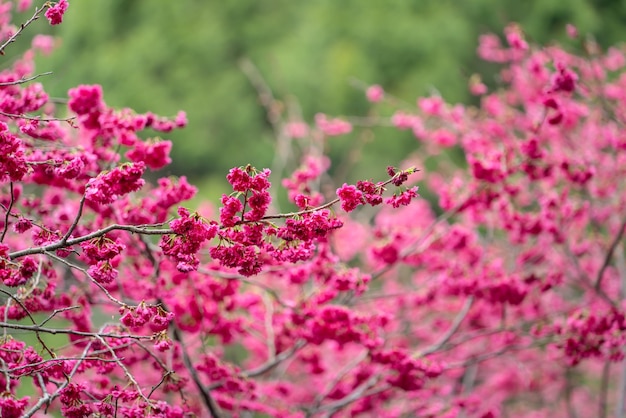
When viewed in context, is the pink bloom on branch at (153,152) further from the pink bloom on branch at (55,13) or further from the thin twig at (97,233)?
the thin twig at (97,233)

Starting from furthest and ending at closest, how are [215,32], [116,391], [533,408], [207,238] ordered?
1. [215,32]
2. [533,408]
3. [116,391]
4. [207,238]

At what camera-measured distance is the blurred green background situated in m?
8.45

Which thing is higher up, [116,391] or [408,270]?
[408,270]

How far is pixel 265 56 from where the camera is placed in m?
9.92

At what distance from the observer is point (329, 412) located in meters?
3.46

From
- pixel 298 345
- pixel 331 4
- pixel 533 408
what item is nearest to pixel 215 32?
pixel 331 4

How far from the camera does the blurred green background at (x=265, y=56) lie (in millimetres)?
8453

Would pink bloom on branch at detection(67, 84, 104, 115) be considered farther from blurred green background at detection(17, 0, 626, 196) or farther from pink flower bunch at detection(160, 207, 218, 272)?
blurred green background at detection(17, 0, 626, 196)

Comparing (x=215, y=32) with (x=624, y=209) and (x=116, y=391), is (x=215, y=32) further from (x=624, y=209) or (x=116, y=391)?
(x=116, y=391)

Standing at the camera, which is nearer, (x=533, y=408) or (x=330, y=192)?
(x=330, y=192)

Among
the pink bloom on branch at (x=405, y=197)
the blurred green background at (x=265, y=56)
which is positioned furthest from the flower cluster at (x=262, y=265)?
the blurred green background at (x=265, y=56)

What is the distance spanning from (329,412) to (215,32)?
25.9 ft

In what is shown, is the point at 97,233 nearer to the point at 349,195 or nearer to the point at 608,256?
the point at 349,195

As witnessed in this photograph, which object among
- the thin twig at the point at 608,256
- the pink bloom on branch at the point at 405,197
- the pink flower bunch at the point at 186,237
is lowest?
the pink bloom on branch at the point at 405,197
